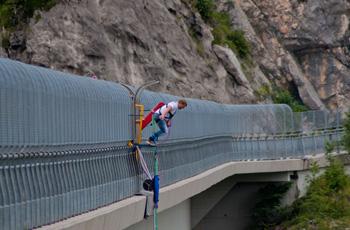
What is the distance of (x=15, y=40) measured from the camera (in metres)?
30.6

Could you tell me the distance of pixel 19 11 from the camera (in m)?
31.5

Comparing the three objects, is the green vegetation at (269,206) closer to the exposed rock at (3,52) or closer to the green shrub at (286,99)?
the exposed rock at (3,52)

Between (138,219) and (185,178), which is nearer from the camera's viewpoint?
(138,219)

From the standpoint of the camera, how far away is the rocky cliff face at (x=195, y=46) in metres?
30.7

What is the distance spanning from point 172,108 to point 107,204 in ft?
8.77

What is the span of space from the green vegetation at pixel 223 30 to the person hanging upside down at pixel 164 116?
2975 centimetres

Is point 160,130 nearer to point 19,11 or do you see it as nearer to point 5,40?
point 5,40


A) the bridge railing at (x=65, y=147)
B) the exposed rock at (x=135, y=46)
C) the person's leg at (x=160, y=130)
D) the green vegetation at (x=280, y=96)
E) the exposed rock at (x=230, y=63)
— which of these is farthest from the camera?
the green vegetation at (x=280, y=96)

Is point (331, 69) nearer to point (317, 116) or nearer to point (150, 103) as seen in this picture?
point (317, 116)

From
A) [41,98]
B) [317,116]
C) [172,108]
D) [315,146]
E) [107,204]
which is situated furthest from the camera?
[317,116]

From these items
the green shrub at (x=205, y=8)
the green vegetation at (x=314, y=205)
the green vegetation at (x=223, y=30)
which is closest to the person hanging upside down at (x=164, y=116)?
the green vegetation at (x=314, y=205)

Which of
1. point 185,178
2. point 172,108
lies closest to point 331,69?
point 185,178

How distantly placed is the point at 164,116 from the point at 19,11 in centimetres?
2046

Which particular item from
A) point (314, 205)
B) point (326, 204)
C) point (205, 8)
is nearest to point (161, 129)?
point (314, 205)
